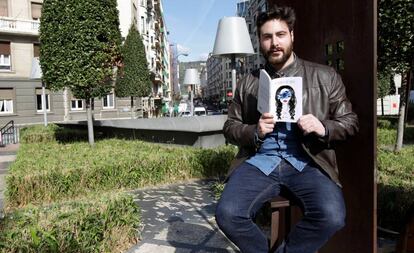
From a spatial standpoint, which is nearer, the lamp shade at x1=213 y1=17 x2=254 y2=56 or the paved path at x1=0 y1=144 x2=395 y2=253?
the paved path at x1=0 y1=144 x2=395 y2=253

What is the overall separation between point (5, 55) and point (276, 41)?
28969mm

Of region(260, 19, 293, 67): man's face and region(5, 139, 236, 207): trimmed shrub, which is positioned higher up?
region(260, 19, 293, 67): man's face

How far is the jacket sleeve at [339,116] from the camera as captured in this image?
7.73 feet

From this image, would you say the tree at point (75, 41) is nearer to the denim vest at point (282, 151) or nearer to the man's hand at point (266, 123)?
the denim vest at point (282, 151)

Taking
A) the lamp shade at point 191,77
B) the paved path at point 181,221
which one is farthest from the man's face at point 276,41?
the lamp shade at point 191,77

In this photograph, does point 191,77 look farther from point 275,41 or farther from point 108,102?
point 275,41

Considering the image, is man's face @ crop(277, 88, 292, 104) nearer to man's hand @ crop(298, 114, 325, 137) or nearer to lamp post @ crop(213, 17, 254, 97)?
man's hand @ crop(298, 114, 325, 137)

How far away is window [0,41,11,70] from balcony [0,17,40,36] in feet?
3.41

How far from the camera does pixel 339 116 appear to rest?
8.04ft

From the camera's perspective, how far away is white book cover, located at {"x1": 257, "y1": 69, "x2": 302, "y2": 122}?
2367 millimetres

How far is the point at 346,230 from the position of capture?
2.71 meters

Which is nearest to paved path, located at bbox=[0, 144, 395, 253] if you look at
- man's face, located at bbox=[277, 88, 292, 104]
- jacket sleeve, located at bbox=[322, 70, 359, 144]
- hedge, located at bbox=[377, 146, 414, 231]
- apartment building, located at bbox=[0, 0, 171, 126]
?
hedge, located at bbox=[377, 146, 414, 231]

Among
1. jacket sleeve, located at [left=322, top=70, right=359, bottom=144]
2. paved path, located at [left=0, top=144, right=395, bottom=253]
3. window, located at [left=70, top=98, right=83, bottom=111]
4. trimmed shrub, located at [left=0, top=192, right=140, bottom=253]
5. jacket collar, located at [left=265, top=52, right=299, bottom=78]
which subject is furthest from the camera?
window, located at [left=70, top=98, right=83, bottom=111]

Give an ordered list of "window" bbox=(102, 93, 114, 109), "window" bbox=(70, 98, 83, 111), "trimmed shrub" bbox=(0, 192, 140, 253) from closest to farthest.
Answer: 1. "trimmed shrub" bbox=(0, 192, 140, 253)
2. "window" bbox=(70, 98, 83, 111)
3. "window" bbox=(102, 93, 114, 109)
